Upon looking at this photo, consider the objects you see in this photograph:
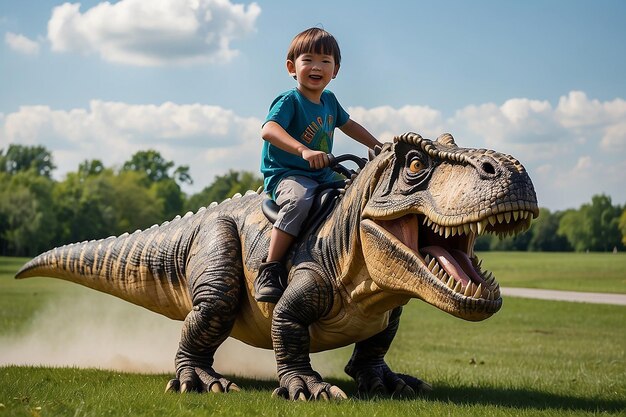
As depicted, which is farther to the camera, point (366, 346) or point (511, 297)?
point (511, 297)

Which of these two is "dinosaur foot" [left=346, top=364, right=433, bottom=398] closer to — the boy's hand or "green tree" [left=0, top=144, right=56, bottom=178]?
the boy's hand

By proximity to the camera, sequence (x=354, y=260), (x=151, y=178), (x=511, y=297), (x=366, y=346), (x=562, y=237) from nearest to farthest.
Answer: (x=354, y=260) → (x=366, y=346) → (x=511, y=297) → (x=562, y=237) → (x=151, y=178)

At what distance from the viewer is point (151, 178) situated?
9112cm

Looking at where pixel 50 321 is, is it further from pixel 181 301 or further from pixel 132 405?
pixel 132 405

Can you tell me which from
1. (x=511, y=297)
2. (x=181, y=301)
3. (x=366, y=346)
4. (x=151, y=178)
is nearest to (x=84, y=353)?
(x=181, y=301)

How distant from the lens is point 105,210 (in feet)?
201

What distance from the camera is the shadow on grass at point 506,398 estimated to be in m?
5.07

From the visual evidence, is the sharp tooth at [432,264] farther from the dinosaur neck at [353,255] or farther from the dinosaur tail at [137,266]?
the dinosaur tail at [137,266]

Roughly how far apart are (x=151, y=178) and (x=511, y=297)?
238 ft

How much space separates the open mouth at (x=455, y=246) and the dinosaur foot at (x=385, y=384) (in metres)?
1.21

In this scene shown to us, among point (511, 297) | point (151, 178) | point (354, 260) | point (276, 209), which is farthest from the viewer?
point (151, 178)

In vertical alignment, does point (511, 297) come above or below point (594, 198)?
below

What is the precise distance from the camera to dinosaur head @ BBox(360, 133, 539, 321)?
169 inches

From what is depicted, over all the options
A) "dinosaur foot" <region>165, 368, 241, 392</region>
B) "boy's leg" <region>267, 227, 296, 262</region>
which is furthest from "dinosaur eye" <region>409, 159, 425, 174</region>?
"dinosaur foot" <region>165, 368, 241, 392</region>
